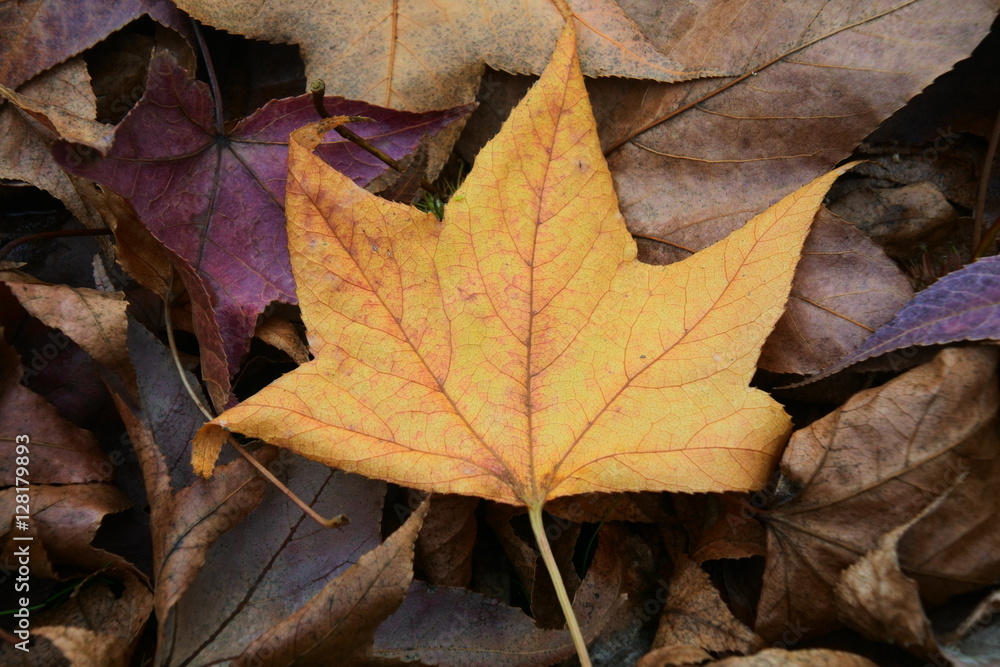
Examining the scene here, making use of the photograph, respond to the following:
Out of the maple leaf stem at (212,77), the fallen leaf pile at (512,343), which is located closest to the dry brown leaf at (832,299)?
the fallen leaf pile at (512,343)

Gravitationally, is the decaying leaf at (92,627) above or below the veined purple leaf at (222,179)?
below

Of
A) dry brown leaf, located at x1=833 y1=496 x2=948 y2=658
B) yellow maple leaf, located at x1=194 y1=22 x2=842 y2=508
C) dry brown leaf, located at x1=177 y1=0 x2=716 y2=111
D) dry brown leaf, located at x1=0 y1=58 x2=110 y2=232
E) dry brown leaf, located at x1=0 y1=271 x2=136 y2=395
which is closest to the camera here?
dry brown leaf, located at x1=833 y1=496 x2=948 y2=658

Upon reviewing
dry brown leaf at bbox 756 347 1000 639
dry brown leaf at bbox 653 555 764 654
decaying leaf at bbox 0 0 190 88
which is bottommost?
dry brown leaf at bbox 653 555 764 654

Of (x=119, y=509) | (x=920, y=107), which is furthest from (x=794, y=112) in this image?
(x=119, y=509)

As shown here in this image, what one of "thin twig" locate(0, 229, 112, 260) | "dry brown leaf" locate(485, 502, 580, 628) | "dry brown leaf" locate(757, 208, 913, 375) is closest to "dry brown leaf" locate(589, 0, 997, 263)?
"dry brown leaf" locate(757, 208, 913, 375)

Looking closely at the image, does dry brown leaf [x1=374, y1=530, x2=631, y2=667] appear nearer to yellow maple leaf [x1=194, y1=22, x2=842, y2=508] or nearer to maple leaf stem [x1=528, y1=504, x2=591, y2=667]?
maple leaf stem [x1=528, y1=504, x2=591, y2=667]

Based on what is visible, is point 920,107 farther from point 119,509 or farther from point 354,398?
point 119,509

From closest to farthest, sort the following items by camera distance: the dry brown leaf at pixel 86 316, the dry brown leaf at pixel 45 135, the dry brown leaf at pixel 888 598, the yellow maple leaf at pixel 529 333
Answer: the dry brown leaf at pixel 888 598
the yellow maple leaf at pixel 529 333
the dry brown leaf at pixel 86 316
the dry brown leaf at pixel 45 135

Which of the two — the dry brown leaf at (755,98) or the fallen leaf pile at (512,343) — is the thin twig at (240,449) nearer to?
the fallen leaf pile at (512,343)
